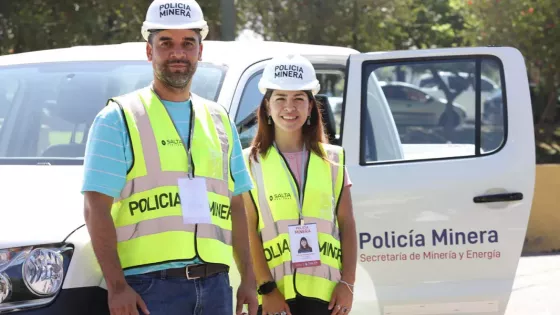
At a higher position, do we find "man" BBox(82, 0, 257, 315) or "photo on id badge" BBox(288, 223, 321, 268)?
"man" BBox(82, 0, 257, 315)

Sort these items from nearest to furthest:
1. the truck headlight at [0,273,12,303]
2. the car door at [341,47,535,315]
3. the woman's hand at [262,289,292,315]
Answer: the truck headlight at [0,273,12,303] → the woman's hand at [262,289,292,315] → the car door at [341,47,535,315]

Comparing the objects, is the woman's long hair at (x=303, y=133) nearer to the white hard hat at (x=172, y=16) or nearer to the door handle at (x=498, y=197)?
the white hard hat at (x=172, y=16)

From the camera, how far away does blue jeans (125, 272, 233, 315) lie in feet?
10.7

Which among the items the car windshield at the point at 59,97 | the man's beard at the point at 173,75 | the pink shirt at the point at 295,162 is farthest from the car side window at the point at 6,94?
the man's beard at the point at 173,75

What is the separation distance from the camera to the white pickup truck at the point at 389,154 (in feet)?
15.5

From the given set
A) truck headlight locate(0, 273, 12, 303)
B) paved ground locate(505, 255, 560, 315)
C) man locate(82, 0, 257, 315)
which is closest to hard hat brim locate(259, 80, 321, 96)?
man locate(82, 0, 257, 315)

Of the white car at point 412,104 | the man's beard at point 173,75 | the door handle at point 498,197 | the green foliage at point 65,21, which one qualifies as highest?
the man's beard at point 173,75

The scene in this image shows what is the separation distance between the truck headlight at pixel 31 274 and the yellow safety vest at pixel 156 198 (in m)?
0.23

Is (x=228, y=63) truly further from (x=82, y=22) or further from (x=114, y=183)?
(x=82, y=22)

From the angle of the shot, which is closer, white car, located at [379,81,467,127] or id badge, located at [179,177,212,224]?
id badge, located at [179,177,212,224]

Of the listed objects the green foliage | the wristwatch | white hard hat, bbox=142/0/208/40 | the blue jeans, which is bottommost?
the green foliage

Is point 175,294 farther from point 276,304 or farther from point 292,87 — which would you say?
point 292,87

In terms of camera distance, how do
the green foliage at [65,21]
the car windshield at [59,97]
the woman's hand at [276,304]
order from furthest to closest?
1. the green foliage at [65,21]
2. the car windshield at [59,97]
3. the woman's hand at [276,304]

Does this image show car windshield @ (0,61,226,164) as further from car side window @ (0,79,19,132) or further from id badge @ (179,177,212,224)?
id badge @ (179,177,212,224)
